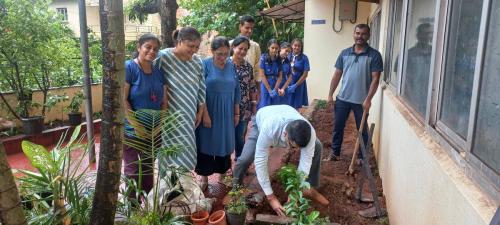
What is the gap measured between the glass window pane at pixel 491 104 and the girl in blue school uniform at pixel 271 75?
3.75 metres

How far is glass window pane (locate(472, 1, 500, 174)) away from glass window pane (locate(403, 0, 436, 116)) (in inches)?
36.8

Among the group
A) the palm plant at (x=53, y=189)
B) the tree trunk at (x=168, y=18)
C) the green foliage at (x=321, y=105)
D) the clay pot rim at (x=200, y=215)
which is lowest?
the clay pot rim at (x=200, y=215)

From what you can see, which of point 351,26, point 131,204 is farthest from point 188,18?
point 131,204

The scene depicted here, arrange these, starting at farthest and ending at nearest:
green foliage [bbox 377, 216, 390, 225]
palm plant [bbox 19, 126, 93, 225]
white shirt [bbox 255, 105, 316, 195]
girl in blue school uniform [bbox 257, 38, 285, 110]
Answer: girl in blue school uniform [bbox 257, 38, 285, 110] → green foliage [bbox 377, 216, 390, 225] → white shirt [bbox 255, 105, 316, 195] → palm plant [bbox 19, 126, 93, 225]

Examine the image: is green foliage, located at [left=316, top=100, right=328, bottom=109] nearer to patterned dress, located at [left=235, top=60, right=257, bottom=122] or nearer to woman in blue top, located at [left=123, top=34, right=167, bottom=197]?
patterned dress, located at [left=235, top=60, right=257, bottom=122]

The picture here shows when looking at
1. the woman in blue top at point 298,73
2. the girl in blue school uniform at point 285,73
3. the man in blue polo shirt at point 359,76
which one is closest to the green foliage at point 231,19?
the woman in blue top at point 298,73

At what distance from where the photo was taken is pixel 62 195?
183cm

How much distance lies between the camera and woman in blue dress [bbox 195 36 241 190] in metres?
3.18

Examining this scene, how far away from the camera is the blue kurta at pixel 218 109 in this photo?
3.19 metres

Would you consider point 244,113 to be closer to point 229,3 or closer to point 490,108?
point 490,108

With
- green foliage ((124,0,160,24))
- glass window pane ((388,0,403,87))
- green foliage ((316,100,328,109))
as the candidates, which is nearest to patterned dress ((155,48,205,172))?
glass window pane ((388,0,403,87))

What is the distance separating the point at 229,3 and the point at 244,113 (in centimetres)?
740

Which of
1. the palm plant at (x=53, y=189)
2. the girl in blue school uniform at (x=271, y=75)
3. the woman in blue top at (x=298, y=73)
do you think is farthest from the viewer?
the woman in blue top at (x=298, y=73)

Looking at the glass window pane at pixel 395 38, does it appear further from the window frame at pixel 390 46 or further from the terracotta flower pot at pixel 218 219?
the terracotta flower pot at pixel 218 219
